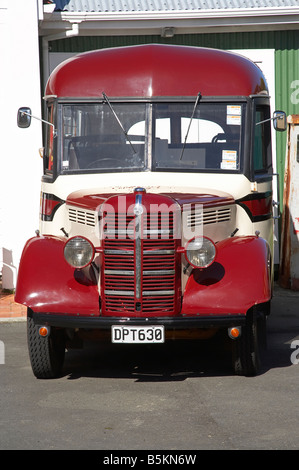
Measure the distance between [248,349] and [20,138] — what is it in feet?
17.7

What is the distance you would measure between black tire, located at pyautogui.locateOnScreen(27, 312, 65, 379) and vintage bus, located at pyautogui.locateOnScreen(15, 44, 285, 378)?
0.04ft

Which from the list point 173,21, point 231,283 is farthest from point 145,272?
point 173,21

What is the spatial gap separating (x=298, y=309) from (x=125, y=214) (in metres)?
4.22

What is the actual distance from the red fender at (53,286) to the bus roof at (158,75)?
1620 millimetres

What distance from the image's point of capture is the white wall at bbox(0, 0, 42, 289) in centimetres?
1111

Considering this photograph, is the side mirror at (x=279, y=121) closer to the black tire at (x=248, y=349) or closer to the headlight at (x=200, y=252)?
the headlight at (x=200, y=252)

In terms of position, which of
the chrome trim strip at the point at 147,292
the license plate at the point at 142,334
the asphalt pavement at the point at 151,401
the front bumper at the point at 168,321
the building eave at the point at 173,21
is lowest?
the asphalt pavement at the point at 151,401

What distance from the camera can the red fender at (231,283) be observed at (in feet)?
21.6

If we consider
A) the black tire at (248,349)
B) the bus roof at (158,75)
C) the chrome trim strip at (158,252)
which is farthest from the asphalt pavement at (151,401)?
the bus roof at (158,75)

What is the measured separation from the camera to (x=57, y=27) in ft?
38.4

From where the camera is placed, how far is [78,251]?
6645 mm

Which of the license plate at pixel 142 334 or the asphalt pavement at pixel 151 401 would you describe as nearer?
the asphalt pavement at pixel 151 401

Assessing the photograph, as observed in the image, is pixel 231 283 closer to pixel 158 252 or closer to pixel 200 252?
pixel 200 252

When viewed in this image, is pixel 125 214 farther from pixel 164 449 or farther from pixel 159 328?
pixel 164 449
